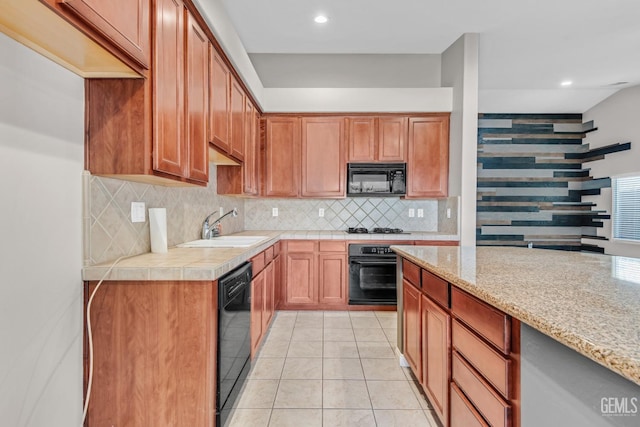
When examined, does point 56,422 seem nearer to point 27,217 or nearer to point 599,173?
point 27,217

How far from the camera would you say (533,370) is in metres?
0.91

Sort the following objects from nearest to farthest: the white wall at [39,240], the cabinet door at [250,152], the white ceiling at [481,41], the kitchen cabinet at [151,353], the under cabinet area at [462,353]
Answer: the under cabinet area at [462,353] < the white wall at [39,240] < the kitchen cabinet at [151,353] < the white ceiling at [481,41] < the cabinet door at [250,152]

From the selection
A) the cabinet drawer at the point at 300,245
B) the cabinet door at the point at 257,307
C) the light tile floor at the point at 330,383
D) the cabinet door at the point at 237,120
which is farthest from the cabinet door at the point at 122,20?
the cabinet drawer at the point at 300,245

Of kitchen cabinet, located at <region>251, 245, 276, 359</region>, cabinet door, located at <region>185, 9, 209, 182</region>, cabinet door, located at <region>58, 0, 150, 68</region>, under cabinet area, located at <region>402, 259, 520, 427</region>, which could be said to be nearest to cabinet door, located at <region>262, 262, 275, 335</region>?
kitchen cabinet, located at <region>251, 245, 276, 359</region>

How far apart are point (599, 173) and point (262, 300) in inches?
220

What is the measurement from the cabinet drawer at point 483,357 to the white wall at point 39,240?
170cm

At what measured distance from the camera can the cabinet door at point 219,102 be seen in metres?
2.18

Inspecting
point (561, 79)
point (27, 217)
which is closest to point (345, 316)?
point (27, 217)

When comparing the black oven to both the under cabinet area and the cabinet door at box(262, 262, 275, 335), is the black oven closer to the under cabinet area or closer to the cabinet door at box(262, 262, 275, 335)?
the cabinet door at box(262, 262, 275, 335)

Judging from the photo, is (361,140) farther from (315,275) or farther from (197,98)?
(197,98)

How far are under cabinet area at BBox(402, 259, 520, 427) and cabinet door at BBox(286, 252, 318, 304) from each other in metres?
1.67

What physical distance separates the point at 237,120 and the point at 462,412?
104 inches

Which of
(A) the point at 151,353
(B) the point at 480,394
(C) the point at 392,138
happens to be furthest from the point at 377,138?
(A) the point at 151,353

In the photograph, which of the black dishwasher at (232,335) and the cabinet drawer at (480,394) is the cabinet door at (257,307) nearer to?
the black dishwasher at (232,335)
